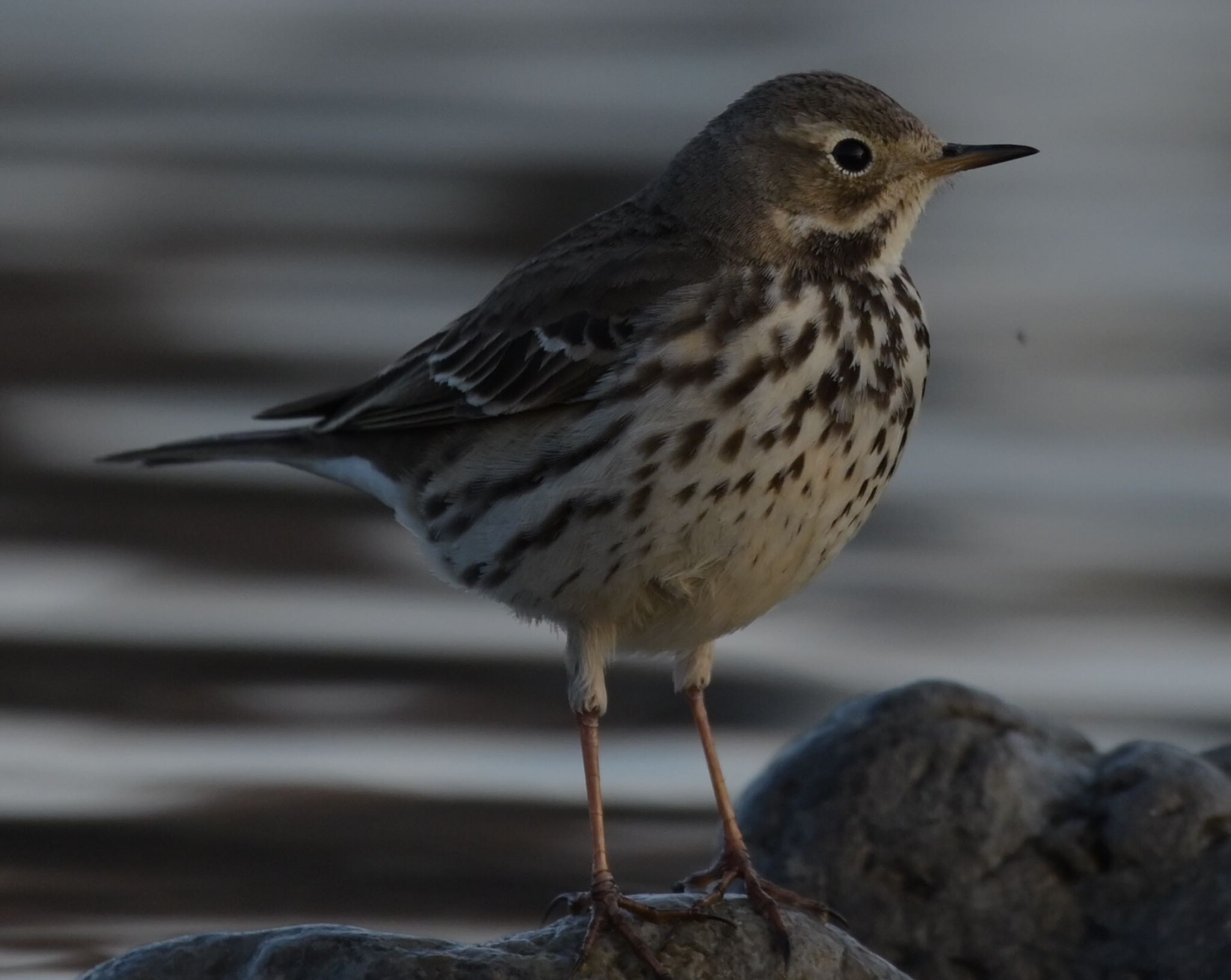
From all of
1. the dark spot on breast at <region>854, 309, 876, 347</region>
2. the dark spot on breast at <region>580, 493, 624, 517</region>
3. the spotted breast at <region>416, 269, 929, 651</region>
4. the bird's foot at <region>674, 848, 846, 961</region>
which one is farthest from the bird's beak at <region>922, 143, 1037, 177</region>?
the bird's foot at <region>674, 848, 846, 961</region>

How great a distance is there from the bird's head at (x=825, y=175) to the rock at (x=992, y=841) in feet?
4.88

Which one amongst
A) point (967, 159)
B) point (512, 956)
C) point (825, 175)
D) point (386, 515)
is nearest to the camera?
point (512, 956)

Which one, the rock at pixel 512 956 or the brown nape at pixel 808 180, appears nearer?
the rock at pixel 512 956

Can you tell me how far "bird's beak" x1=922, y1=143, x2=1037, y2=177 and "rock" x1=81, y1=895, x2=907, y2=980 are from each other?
7.59ft

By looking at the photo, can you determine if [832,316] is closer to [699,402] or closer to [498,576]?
[699,402]

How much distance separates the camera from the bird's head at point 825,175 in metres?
8.14

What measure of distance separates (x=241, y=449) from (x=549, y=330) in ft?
5.67

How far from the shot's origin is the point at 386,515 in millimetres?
12477

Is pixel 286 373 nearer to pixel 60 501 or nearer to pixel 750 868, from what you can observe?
pixel 60 501

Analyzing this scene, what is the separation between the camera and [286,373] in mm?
13727

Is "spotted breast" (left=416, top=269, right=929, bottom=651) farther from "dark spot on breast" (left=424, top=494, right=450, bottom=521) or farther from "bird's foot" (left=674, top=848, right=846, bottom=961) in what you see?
"bird's foot" (left=674, top=848, right=846, bottom=961)

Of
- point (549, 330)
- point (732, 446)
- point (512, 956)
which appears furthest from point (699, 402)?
point (512, 956)

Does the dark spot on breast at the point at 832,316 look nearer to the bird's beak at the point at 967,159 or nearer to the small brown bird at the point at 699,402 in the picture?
the small brown bird at the point at 699,402

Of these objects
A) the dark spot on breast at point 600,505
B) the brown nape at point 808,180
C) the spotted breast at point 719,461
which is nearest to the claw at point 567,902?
the spotted breast at point 719,461
